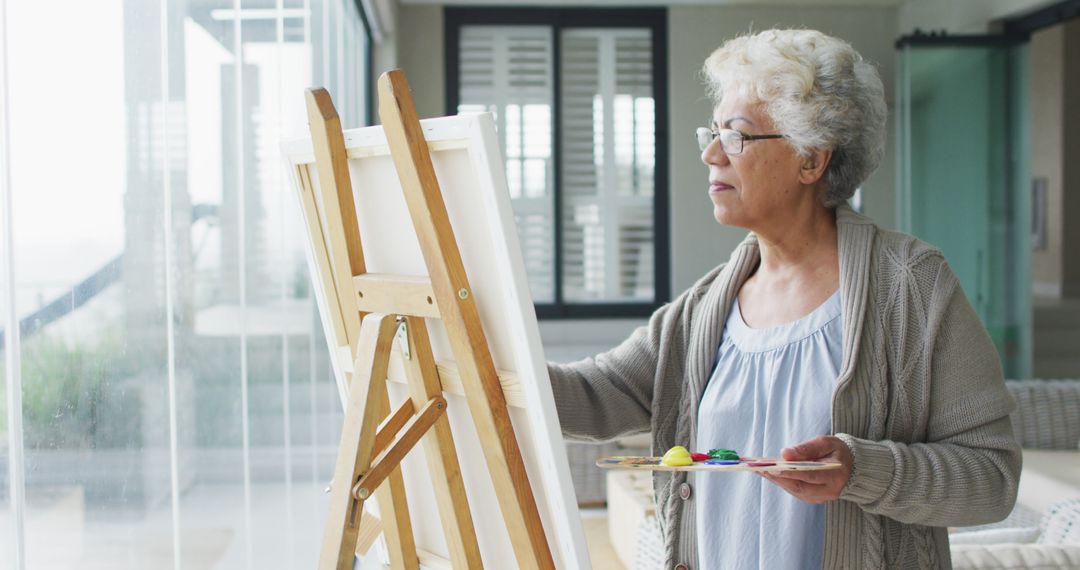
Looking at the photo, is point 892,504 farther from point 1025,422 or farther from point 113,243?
point 1025,422

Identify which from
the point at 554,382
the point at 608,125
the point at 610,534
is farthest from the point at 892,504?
the point at 608,125

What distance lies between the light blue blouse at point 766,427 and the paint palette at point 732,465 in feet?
0.65

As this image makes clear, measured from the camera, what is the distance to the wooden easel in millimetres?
1261

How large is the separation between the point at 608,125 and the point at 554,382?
5.20 meters

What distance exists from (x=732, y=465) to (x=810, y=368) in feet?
1.06

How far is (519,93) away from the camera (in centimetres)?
674

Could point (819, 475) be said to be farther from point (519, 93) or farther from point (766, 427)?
point (519, 93)

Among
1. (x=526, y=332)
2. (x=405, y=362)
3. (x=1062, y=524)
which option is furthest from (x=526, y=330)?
(x=1062, y=524)

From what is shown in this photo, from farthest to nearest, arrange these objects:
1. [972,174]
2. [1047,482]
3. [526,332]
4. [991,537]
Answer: [972,174]
[1047,482]
[991,537]
[526,332]

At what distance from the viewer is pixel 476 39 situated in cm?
675

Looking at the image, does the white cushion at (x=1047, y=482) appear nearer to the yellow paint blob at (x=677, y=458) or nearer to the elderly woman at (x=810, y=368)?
the elderly woman at (x=810, y=368)

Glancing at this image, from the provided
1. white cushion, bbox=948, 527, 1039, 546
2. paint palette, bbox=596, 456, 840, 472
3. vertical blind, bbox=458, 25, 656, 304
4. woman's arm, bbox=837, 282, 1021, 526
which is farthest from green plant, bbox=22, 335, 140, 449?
vertical blind, bbox=458, 25, 656, 304

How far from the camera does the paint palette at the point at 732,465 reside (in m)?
1.30

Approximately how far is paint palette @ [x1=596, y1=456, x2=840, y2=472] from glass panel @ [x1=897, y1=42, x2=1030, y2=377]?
501cm
